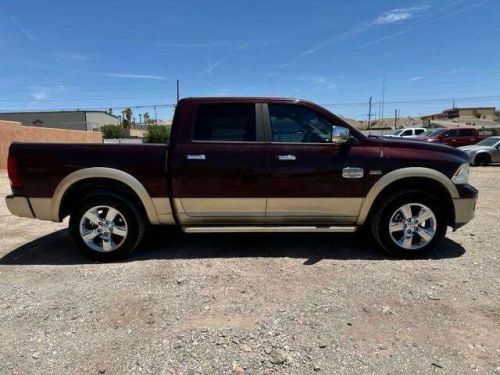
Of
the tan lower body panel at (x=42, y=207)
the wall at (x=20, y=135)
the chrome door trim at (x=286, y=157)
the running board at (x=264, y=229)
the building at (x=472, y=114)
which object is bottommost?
the running board at (x=264, y=229)

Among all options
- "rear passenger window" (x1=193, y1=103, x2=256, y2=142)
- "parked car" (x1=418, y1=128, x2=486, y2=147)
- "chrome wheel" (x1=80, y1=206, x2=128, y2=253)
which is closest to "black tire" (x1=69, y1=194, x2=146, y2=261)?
"chrome wheel" (x1=80, y1=206, x2=128, y2=253)

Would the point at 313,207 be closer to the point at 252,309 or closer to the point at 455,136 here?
the point at 252,309

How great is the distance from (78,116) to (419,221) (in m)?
89.7

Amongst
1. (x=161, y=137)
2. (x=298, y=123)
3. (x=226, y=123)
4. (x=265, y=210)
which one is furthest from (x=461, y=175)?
(x=161, y=137)

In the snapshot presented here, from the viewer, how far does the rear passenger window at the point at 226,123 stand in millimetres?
4625

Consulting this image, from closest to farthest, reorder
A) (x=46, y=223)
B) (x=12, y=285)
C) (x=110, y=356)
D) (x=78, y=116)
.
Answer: (x=110, y=356) → (x=12, y=285) → (x=46, y=223) → (x=78, y=116)

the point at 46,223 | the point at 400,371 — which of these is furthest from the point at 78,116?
the point at 400,371

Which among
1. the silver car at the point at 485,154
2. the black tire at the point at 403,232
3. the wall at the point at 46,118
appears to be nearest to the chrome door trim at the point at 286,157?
the black tire at the point at 403,232

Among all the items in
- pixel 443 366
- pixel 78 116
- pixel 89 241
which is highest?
pixel 78 116

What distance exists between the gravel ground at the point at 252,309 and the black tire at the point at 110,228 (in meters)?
0.20

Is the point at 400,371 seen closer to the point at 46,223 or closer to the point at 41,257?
the point at 41,257

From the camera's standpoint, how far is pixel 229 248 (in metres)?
5.09

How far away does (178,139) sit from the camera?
15.0 ft

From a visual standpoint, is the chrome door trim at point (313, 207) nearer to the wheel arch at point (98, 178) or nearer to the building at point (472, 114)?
the wheel arch at point (98, 178)
